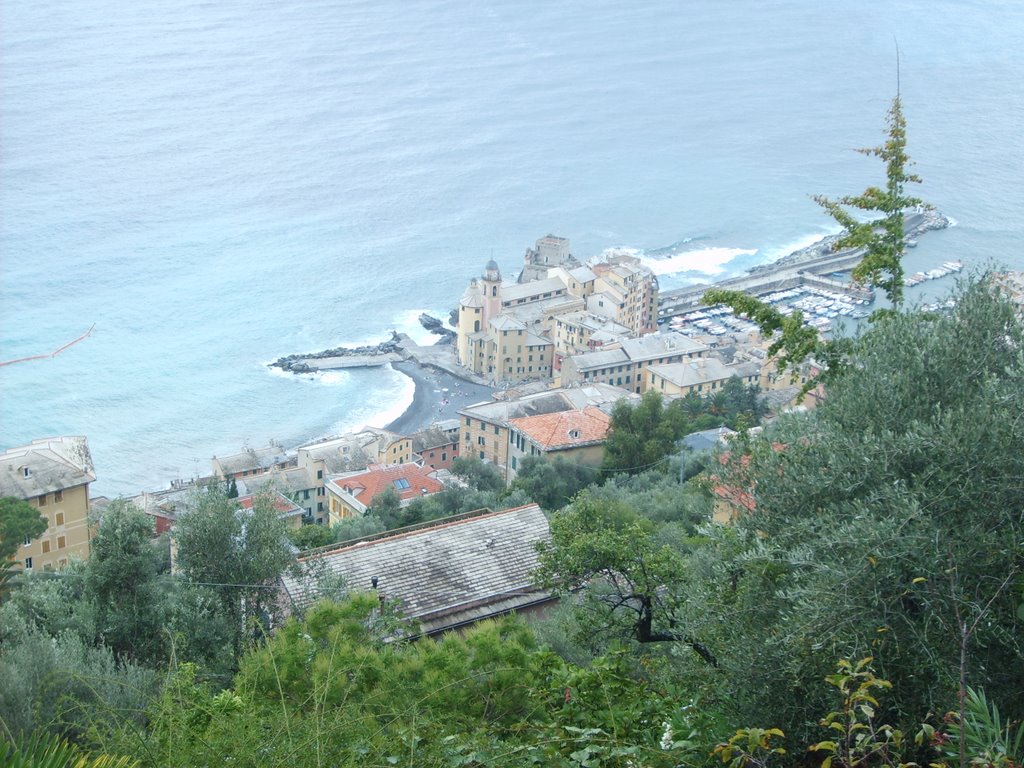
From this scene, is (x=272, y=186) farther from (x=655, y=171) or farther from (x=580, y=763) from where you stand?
(x=580, y=763)

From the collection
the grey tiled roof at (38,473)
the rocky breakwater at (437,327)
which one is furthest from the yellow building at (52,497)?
the rocky breakwater at (437,327)

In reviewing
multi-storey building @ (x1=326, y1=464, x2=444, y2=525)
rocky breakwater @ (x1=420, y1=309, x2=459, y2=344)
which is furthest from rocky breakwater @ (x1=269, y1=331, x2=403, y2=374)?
multi-storey building @ (x1=326, y1=464, x2=444, y2=525)

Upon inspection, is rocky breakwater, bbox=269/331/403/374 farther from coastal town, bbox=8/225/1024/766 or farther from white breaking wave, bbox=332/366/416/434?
coastal town, bbox=8/225/1024/766

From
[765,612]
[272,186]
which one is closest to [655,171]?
[272,186]

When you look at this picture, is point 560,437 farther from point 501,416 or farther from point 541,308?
point 541,308

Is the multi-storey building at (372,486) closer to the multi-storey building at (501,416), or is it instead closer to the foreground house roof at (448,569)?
the multi-storey building at (501,416)

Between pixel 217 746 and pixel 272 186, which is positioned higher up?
pixel 217 746
